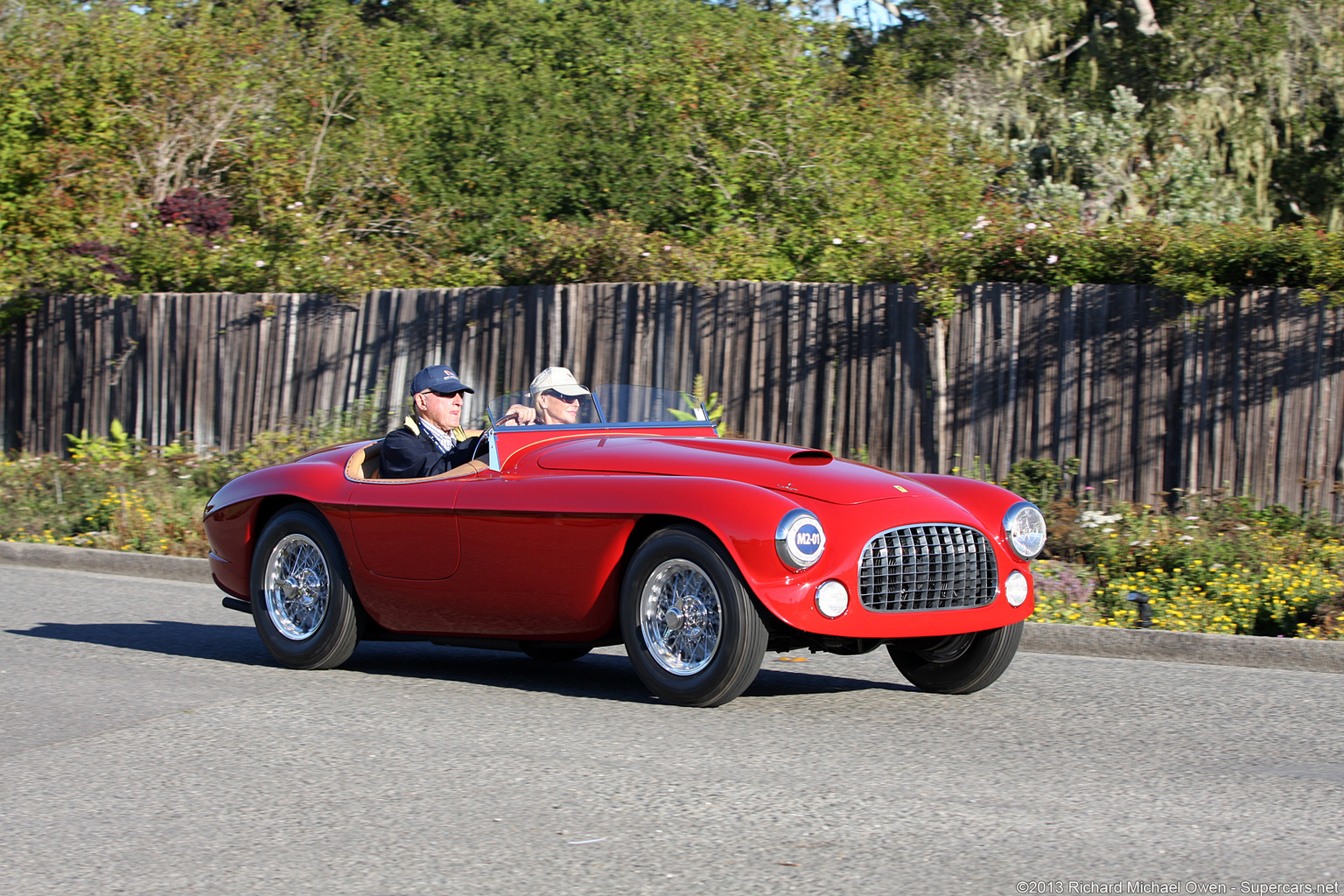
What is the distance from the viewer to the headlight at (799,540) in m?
5.78

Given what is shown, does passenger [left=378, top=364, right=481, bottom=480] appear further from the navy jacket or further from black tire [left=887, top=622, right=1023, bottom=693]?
black tire [left=887, top=622, right=1023, bottom=693]

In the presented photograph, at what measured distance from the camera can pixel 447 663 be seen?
25.8ft

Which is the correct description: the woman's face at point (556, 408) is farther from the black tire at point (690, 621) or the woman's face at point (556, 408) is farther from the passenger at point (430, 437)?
the black tire at point (690, 621)

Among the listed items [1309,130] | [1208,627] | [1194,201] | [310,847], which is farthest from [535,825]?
[1309,130]

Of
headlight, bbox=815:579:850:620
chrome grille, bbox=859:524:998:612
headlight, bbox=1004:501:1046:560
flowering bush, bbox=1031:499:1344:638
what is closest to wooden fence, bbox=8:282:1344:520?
flowering bush, bbox=1031:499:1344:638

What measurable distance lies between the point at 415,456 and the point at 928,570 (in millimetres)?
2656

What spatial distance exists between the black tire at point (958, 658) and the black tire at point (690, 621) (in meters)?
0.90

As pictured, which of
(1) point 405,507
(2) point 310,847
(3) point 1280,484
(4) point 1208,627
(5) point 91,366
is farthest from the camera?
(5) point 91,366

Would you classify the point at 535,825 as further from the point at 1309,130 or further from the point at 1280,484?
the point at 1309,130

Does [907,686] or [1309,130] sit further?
[1309,130]

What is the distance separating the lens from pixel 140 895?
3963 mm

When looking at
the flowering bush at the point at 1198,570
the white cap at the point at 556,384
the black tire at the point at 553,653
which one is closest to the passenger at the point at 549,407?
the white cap at the point at 556,384

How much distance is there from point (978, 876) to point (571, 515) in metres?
2.84
